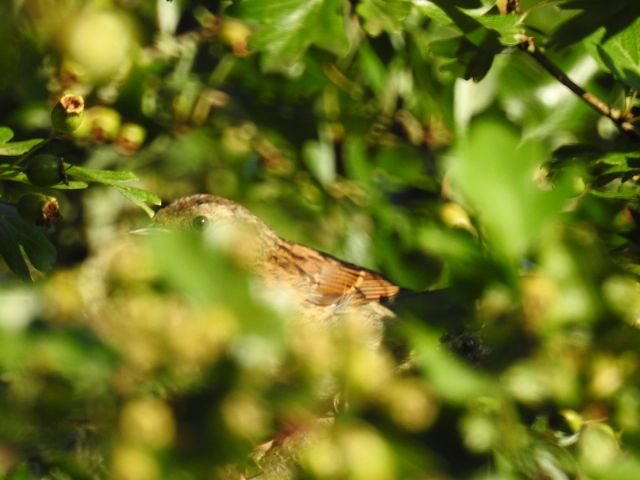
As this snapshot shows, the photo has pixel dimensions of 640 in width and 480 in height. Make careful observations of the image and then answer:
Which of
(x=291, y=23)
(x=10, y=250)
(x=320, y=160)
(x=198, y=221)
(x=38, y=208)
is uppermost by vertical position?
(x=291, y=23)

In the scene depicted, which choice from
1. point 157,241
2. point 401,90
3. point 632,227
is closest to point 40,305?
point 157,241

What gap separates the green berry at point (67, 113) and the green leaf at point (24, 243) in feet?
0.98

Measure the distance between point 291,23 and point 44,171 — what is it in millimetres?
1107

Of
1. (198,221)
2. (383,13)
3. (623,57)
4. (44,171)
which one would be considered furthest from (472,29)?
(198,221)

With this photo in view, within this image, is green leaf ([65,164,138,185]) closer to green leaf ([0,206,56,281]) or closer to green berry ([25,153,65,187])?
green berry ([25,153,65,187])

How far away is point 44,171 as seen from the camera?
293 centimetres

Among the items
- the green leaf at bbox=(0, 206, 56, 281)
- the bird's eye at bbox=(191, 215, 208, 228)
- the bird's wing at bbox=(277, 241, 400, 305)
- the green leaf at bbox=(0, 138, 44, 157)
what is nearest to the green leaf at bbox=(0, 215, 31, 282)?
the green leaf at bbox=(0, 206, 56, 281)

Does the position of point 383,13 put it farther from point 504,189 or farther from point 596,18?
point 504,189

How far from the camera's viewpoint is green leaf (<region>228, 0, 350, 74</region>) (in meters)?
3.60

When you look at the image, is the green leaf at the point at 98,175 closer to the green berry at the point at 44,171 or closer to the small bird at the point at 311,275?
the green berry at the point at 44,171

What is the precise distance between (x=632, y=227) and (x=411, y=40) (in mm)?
1508

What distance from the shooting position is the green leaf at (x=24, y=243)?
3.07 m

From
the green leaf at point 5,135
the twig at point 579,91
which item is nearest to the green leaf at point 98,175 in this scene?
the green leaf at point 5,135

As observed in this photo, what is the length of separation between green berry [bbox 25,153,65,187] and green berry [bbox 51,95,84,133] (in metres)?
0.11
